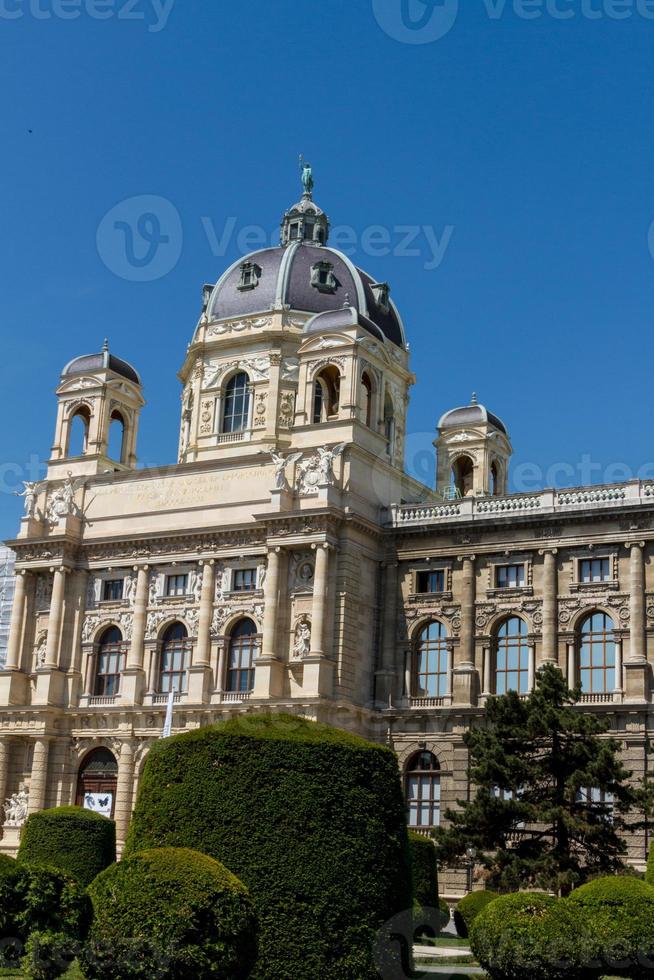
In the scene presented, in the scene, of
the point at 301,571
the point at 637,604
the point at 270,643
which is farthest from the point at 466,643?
the point at 270,643

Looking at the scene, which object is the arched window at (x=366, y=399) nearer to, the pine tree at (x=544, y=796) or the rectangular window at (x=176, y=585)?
the rectangular window at (x=176, y=585)

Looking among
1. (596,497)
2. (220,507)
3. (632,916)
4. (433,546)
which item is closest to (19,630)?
(220,507)

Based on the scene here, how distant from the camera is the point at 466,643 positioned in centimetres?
5081

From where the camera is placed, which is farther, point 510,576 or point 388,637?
point 388,637

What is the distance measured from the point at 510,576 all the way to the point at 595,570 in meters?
3.42

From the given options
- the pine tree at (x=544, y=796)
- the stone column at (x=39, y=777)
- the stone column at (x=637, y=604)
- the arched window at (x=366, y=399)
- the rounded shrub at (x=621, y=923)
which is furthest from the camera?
the arched window at (x=366, y=399)

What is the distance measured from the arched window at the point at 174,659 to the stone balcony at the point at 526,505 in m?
9.96

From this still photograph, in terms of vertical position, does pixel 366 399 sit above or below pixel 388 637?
above

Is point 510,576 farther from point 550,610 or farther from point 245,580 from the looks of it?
point 245,580

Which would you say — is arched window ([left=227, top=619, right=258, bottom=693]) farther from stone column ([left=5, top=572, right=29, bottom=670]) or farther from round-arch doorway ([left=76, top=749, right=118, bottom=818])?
stone column ([left=5, top=572, right=29, bottom=670])

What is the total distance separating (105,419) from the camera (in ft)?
204

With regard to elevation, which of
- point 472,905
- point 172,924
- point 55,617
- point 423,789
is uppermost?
point 55,617

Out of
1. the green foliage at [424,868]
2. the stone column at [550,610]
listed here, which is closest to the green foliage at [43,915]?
the green foliage at [424,868]

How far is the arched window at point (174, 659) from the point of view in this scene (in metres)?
54.6
